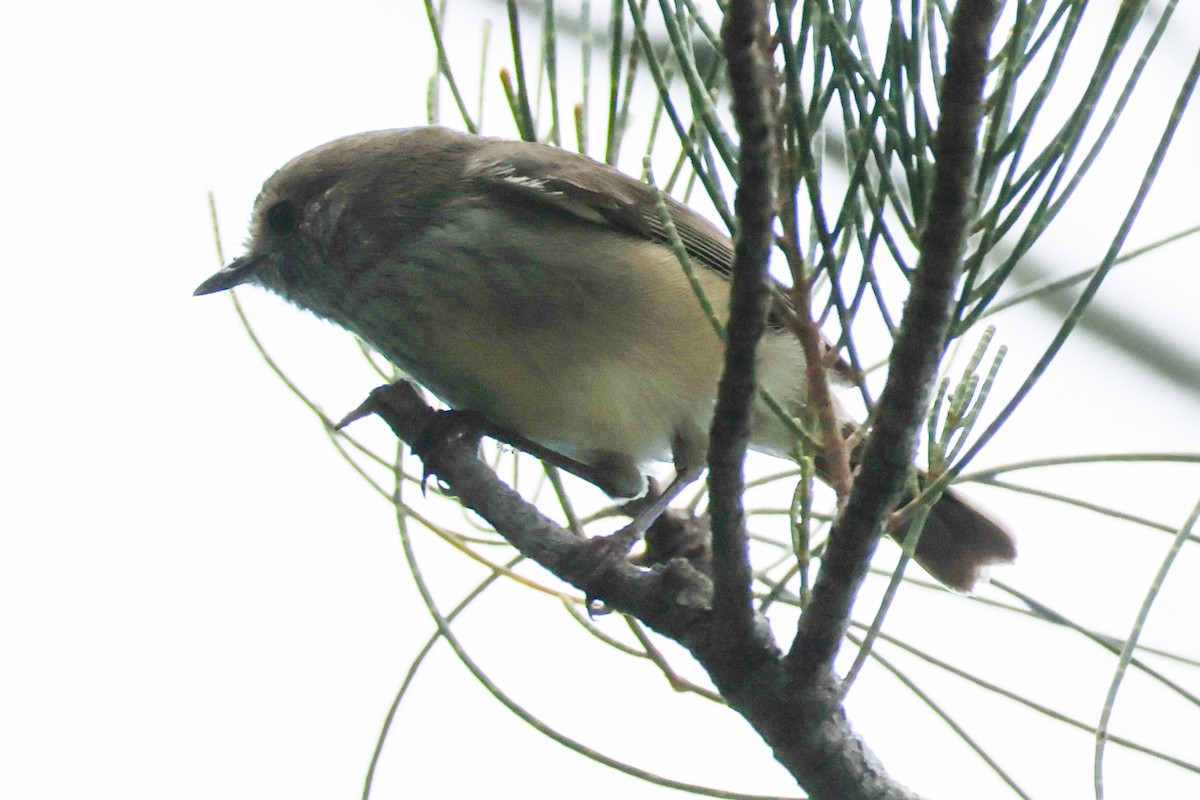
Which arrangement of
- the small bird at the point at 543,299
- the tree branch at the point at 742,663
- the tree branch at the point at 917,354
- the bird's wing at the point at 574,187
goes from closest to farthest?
the tree branch at the point at 917,354 → the tree branch at the point at 742,663 → the small bird at the point at 543,299 → the bird's wing at the point at 574,187

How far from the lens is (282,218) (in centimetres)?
268

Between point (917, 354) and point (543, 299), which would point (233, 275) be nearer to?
point (543, 299)

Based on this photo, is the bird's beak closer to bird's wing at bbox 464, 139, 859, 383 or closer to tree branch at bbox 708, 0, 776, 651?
bird's wing at bbox 464, 139, 859, 383

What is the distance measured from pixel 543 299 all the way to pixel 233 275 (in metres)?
0.77

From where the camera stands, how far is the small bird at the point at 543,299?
7.39 ft

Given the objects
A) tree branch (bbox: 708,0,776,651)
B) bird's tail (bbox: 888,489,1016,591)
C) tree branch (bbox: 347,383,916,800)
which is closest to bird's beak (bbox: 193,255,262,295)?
tree branch (bbox: 347,383,916,800)

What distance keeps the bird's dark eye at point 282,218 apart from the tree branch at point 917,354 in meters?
1.73

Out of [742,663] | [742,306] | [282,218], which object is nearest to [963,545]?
[742,663]

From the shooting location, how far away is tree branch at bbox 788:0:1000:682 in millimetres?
893

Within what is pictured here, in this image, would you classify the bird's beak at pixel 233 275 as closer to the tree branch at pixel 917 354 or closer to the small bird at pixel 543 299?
the small bird at pixel 543 299

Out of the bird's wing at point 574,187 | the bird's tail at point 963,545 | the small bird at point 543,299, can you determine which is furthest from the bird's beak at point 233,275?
the bird's tail at point 963,545

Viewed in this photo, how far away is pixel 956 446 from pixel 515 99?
836 millimetres

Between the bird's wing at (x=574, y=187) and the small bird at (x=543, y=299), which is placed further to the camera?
the bird's wing at (x=574, y=187)

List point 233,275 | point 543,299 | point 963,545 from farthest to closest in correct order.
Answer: point 233,275 → point 963,545 → point 543,299
